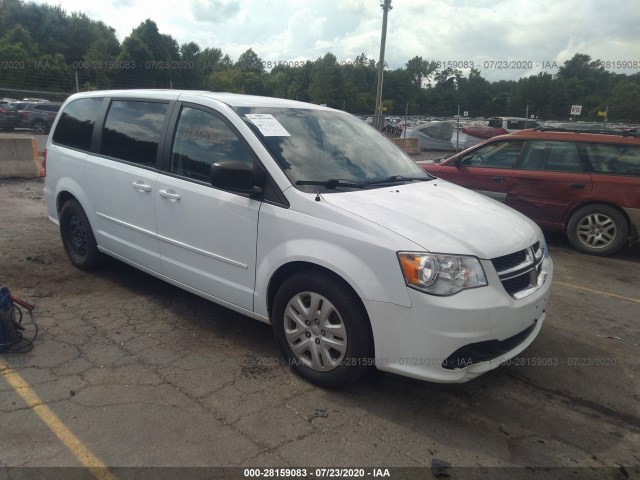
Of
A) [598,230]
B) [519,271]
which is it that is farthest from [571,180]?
[519,271]

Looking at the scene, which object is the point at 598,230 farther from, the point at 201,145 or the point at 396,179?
the point at 201,145

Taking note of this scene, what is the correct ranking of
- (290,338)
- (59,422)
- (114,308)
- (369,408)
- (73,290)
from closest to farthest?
(59,422)
(369,408)
(290,338)
(114,308)
(73,290)

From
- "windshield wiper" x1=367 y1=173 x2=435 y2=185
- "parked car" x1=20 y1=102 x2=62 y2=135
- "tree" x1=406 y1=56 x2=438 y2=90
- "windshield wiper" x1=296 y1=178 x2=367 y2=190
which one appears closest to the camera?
"windshield wiper" x1=296 y1=178 x2=367 y2=190

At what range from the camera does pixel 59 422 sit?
2793 millimetres

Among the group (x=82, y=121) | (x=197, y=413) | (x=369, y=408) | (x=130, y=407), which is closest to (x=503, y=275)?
(x=369, y=408)

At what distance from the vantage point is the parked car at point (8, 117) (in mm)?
22812

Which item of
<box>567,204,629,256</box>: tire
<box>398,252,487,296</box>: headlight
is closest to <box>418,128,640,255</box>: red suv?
<box>567,204,629,256</box>: tire

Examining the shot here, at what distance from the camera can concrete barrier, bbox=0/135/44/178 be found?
10.5 metres

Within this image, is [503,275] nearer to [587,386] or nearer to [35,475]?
[587,386]

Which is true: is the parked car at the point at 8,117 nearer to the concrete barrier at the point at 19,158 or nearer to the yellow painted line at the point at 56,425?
the concrete barrier at the point at 19,158

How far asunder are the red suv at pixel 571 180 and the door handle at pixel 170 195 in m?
5.18

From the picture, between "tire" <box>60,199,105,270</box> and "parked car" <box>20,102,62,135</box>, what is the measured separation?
21.1 meters

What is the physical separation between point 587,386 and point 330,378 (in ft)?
5.96

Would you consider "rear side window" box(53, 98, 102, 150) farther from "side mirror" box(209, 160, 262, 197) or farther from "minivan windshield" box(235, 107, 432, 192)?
"side mirror" box(209, 160, 262, 197)
